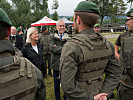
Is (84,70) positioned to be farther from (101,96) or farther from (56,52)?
(56,52)

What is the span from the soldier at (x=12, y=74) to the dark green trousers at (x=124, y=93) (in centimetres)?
177

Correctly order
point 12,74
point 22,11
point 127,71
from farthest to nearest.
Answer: point 22,11 < point 127,71 < point 12,74

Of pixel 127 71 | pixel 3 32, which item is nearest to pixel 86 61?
pixel 3 32

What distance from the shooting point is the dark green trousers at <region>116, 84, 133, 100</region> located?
7.68 feet

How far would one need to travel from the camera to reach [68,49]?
1.50m

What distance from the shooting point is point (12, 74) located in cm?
123

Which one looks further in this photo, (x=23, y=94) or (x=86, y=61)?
(x=86, y=61)

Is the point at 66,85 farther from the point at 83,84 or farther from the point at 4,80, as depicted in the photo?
the point at 4,80

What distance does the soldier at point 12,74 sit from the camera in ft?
3.93

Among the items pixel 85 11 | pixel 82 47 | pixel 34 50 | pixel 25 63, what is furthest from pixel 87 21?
pixel 34 50

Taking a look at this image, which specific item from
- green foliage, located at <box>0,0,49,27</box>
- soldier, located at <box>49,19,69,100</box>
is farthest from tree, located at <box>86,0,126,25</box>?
soldier, located at <box>49,19,69,100</box>

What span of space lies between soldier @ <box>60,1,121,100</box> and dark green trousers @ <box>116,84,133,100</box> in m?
0.70

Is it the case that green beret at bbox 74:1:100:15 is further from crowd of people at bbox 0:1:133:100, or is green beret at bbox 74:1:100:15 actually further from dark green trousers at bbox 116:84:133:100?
dark green trousers at bbox 116:84:133:100

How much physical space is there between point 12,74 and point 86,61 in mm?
Result: 820
